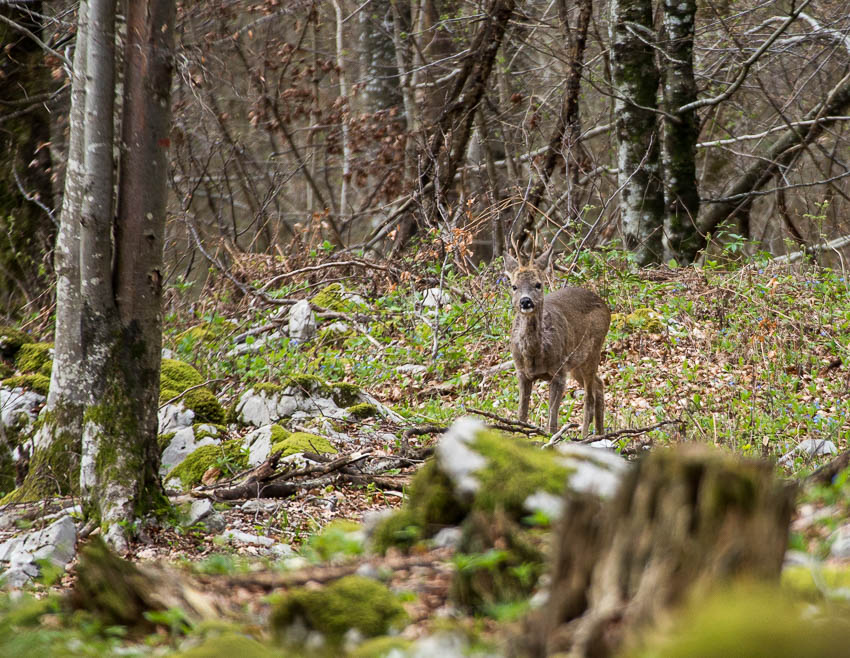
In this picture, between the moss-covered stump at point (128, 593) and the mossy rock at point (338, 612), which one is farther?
the moss-covered stump at point (128, 593)

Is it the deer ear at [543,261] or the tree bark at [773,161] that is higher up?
the tree bark at [773,161]

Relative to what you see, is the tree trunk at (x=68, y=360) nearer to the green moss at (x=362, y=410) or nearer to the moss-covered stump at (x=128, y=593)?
the moss-covered stump at (x=128, y=593)

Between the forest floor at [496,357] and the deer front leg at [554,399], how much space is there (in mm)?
388

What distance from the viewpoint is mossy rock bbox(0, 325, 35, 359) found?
9953 mm

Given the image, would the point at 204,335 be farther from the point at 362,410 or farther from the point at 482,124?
the point at 482,124

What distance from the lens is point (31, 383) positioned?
8609 mm

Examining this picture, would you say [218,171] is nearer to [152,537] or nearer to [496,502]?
[152,537]

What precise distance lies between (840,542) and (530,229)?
38.4ft

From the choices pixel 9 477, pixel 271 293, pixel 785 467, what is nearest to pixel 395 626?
pixel 785 467

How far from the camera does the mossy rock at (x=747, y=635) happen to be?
70.7 inches

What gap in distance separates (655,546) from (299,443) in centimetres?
520

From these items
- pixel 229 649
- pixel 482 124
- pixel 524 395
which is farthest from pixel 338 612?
pixel 482 124

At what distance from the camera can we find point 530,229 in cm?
1472

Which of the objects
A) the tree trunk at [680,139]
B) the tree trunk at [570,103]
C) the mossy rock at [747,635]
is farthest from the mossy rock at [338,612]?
the tree trunk at [680,139]
